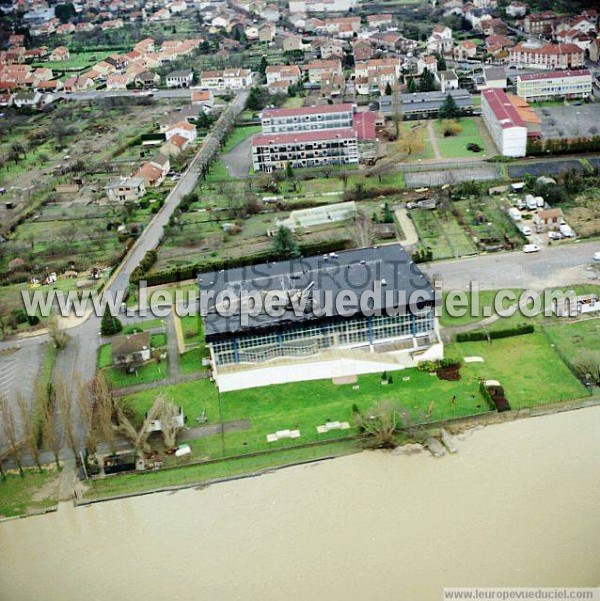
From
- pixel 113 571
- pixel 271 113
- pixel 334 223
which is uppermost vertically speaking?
pixel 271 113

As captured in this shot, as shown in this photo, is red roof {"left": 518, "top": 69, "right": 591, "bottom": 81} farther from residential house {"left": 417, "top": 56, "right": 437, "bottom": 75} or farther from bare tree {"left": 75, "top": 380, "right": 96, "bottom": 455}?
bare tree {"left": 75, "top": 380, "right": 96, "bottom": 455}

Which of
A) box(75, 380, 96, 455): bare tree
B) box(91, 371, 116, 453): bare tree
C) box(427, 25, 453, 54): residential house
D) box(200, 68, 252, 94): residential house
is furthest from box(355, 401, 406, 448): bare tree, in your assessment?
box(427, 25, 453, 54): residential house

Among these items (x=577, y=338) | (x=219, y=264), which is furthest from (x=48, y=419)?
(x=577, y=338)

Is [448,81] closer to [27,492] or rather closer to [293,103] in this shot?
[293,103]

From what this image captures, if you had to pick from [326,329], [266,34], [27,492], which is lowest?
[27,492]

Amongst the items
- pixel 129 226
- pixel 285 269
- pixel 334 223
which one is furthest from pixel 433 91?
pixel 285 269

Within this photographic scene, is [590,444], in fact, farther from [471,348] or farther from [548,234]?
[548,234]
